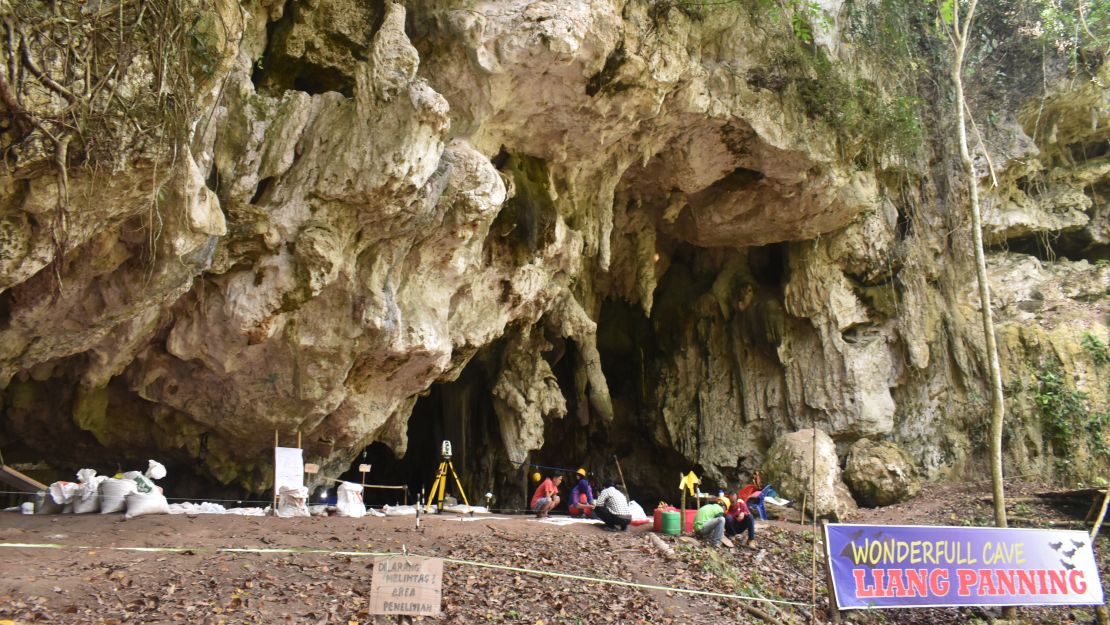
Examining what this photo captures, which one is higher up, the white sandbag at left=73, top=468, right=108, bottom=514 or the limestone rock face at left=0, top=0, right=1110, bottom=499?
the limestone rock face at left=0, top=0, right=1110, bottom=499

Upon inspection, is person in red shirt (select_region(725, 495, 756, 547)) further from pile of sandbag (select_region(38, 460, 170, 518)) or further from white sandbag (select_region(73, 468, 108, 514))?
white sandbag (select_region(73, 468, 108, 514))

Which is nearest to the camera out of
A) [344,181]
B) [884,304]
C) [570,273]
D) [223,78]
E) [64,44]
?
[64,44]

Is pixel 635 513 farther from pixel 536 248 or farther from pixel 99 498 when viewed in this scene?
pixel 99 498

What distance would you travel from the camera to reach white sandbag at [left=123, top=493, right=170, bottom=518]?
7648 mm

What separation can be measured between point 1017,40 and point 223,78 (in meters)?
16.5

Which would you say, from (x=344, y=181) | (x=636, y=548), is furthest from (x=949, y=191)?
(x=344, y=181)

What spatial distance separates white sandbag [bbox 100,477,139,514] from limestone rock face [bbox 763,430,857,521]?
33.3 feet

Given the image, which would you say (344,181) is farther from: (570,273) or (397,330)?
(570,273)

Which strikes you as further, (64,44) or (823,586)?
(823,586)

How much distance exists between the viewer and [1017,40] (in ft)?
53.8

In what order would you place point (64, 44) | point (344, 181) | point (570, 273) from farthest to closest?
point (570, 273)
point (344, 181)
point (64, 44)

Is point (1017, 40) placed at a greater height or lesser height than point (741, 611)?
greater

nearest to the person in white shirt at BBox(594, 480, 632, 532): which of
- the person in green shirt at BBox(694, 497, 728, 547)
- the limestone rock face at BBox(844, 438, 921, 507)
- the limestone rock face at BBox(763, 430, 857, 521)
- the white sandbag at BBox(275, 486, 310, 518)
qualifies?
the person in green shirt at BBox(694, 497, 728, 547)

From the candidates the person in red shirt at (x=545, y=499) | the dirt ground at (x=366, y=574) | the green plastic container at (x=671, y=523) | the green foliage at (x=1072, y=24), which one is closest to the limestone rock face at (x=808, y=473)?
the dirt ground at (x=366, y=574)
